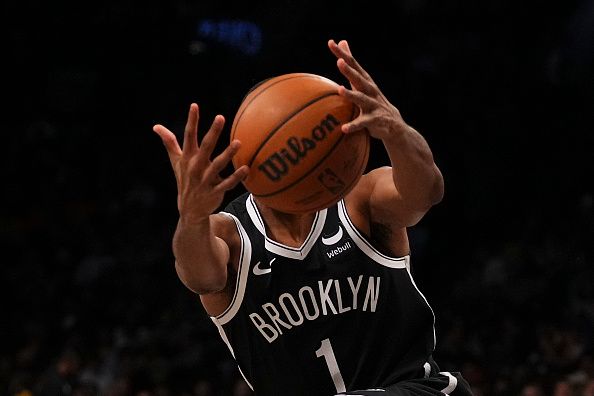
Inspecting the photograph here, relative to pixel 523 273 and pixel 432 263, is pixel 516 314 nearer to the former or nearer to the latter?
pixel 523 273

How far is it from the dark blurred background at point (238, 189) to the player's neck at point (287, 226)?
13.9 ft

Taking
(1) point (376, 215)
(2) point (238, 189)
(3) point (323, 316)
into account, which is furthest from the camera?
(2) point (238, 189)

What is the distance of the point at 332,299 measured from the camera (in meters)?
3.06

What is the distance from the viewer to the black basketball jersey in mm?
3061

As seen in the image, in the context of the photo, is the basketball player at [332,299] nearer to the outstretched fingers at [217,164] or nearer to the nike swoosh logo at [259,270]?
the nike swoosh logo at [259,270]

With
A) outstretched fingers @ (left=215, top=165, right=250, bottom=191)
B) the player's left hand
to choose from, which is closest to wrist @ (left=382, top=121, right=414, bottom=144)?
the player's left hand

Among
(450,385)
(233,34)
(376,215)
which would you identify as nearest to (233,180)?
(376,215)

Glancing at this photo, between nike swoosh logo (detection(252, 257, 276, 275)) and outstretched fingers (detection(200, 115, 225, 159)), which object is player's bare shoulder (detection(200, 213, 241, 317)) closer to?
nike swoosh logo (detection(252, 257, 276, 275))

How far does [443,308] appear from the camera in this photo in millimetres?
8242

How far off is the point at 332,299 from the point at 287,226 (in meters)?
0.29

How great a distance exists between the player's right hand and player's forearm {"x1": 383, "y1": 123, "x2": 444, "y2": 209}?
44cm

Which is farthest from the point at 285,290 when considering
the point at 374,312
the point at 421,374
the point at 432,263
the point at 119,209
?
the point at 119,209

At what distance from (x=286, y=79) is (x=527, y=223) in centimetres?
634

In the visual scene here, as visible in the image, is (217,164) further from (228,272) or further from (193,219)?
(228,272)
